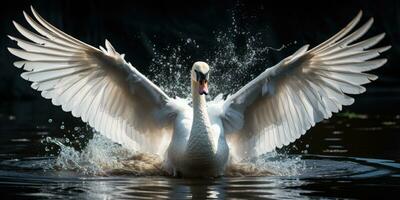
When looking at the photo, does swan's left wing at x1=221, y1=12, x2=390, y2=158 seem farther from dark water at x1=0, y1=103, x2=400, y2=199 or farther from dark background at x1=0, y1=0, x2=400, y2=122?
dark background at x1=0, y1=0, x2=400, y2=122

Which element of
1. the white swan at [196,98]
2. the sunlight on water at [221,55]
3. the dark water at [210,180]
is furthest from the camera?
the sunlight on water at [221,55]

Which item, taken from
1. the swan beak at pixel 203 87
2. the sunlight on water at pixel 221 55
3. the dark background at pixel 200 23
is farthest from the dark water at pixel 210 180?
the dark background at pixel 200 23

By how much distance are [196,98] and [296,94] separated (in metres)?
1.00

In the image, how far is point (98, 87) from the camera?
9.09m

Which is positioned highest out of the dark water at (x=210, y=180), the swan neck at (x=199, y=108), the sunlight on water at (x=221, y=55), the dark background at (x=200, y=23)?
the dark background at (x=200, y=23)

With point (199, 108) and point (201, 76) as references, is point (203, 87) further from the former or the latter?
point (199, 108)

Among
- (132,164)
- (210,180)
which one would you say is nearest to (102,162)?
(132,164)

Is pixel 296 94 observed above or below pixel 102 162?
above

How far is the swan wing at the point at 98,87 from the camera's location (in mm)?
8673

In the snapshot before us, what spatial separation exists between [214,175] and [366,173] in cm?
139

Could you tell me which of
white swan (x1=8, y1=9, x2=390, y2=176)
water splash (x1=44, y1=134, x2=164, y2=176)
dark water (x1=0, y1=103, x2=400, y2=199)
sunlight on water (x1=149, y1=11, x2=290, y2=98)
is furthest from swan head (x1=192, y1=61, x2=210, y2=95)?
sunlight on water (x1=149, y1=11, x2=290, y2=98)

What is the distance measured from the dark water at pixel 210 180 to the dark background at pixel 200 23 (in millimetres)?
9477

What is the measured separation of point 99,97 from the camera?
915 centimetres

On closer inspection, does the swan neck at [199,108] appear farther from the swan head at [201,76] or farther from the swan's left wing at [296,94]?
the swan's left wing at [296,94]
